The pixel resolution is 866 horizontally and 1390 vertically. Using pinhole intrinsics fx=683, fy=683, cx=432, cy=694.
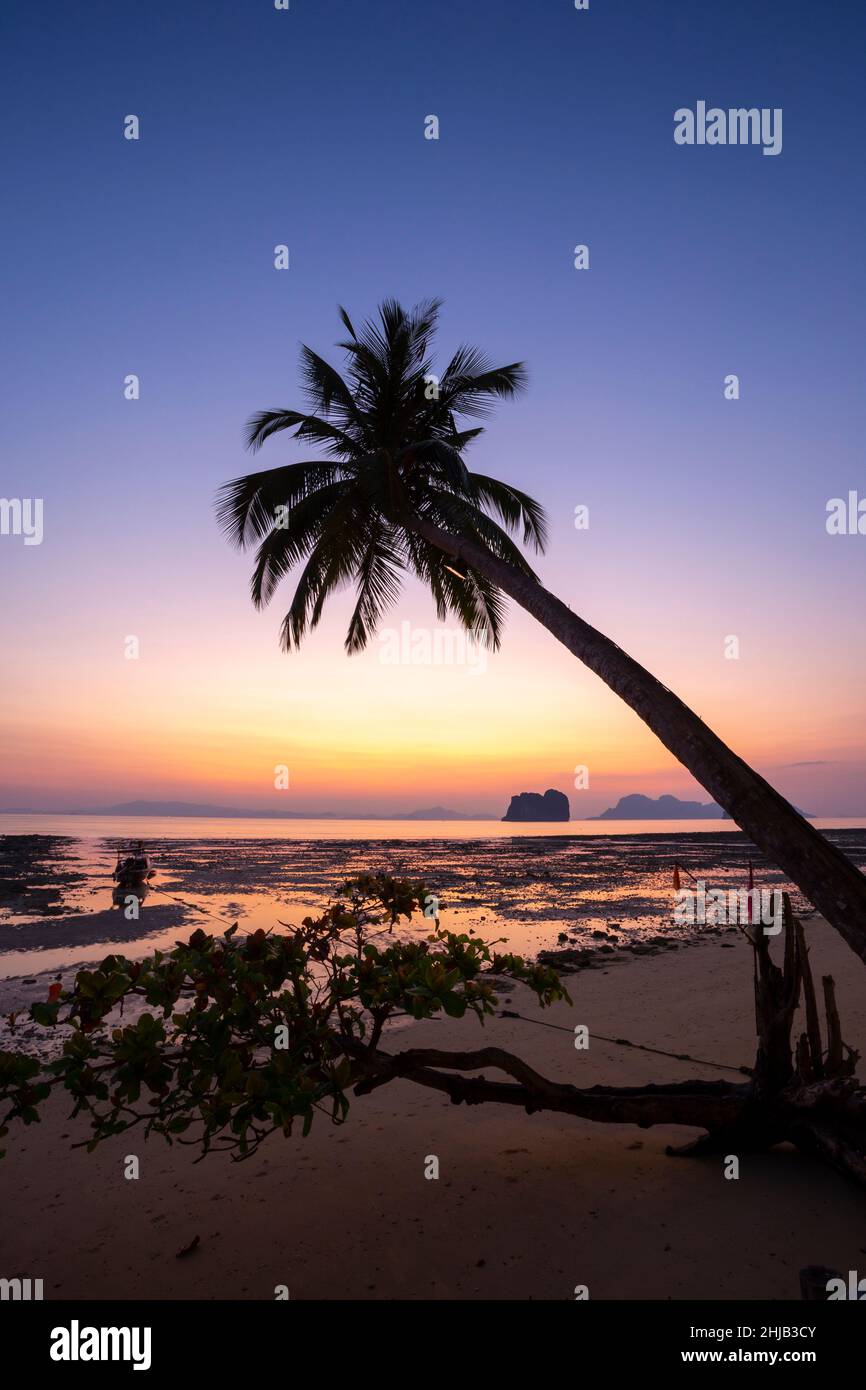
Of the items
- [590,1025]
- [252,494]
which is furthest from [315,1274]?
[252,494]

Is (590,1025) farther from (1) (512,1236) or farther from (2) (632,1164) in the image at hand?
(1) (512,1236)

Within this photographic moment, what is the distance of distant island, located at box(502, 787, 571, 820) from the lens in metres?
190

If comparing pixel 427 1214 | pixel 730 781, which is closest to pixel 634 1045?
pixel 427 1214

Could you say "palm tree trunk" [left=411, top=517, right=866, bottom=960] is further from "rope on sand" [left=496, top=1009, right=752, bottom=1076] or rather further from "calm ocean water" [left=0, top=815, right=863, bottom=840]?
"calm ocean water" [left=0, top=815, right=863, bottom=840]

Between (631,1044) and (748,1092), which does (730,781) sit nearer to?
(748,1092)

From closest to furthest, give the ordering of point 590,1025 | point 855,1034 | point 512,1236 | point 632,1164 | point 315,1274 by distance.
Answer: point 315,1274
point 512,1236
point 632,1164
point 855,1034
point 590,1025

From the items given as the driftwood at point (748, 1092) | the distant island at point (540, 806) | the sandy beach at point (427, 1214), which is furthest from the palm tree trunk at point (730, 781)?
the distant island at point (540, 806)

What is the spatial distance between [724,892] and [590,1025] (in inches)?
757

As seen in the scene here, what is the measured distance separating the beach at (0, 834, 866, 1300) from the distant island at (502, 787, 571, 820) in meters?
188

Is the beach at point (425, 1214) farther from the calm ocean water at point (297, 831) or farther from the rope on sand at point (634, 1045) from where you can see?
the calm ocean water at point (297, 831)

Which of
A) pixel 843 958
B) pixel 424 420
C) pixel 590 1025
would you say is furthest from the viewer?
pixel 843 958

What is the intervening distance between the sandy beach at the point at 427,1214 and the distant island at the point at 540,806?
618 ft

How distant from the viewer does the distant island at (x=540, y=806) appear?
190 metres
